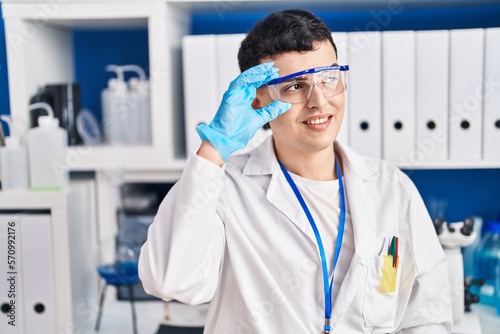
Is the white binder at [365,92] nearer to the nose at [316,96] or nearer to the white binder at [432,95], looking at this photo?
the white binder at [432,95]

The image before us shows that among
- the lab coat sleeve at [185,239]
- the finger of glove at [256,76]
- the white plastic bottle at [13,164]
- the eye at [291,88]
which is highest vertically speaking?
the finger of glove at [256,76]

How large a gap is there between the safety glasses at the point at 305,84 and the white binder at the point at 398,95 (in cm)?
46

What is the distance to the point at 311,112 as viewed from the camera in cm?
128

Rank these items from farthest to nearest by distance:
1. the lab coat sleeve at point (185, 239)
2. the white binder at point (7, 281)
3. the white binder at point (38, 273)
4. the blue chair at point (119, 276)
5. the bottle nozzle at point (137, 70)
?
1. the bottle nozzle at point (137, 70)
2. the blue chair at point (119, 276)
3. the white binder at point (38, 273)
4. the white binder at point (7, 281)
5. the lab coat sleeve at point (185, 239)

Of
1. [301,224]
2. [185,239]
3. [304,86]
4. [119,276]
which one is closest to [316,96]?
[304,86]

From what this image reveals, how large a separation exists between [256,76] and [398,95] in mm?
640

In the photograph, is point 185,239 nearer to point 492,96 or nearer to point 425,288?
point 425,288

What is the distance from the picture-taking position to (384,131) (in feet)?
5.68

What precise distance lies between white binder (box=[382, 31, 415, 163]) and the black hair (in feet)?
1.41

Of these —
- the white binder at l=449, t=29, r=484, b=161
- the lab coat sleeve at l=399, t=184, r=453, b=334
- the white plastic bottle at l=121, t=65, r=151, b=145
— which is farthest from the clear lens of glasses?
the white plastic bottle at l=121, t=65, r=151, b=145

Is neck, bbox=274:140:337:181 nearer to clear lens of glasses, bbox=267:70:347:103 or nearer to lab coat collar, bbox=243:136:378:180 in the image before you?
lab coat collar, bbox=243:136:378:180

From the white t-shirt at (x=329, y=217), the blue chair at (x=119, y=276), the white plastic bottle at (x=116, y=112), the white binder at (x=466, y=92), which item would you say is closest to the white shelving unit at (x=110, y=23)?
the white plastic bottle at (x=116, y=112)

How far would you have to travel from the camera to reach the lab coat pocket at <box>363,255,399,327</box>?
1.32 meters

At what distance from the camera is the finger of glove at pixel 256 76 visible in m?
1.21
